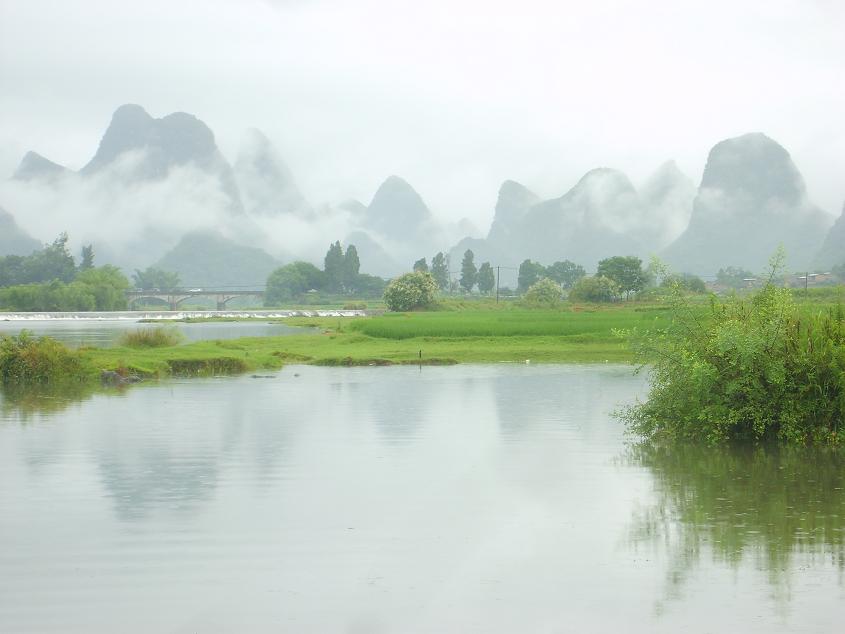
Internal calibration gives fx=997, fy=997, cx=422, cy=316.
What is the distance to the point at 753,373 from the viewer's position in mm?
17797

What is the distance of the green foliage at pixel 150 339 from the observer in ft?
150

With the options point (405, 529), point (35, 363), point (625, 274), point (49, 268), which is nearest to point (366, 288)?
point (49, 268)

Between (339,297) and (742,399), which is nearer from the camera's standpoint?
(742,399)

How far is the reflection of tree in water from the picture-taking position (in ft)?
36.1

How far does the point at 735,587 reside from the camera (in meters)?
9.75

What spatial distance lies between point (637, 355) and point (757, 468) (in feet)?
13.1

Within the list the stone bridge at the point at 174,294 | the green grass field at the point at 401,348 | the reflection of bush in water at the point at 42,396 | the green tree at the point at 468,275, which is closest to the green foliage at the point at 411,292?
the green grass field at the point at 401,348

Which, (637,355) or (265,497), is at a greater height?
(637,355)

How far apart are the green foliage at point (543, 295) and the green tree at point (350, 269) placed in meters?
71.5

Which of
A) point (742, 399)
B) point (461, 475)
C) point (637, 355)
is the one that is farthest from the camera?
point (637, 355)

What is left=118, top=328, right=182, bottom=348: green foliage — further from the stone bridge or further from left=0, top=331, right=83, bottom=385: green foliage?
the stone bridge


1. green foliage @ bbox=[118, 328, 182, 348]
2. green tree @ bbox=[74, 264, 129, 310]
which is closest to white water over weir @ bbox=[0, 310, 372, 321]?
green tree @ bbox=[74, 264, 129, 310]

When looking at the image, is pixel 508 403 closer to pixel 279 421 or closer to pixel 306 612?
Answer: pixel 279 421

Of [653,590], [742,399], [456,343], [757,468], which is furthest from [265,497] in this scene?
[456,343]
